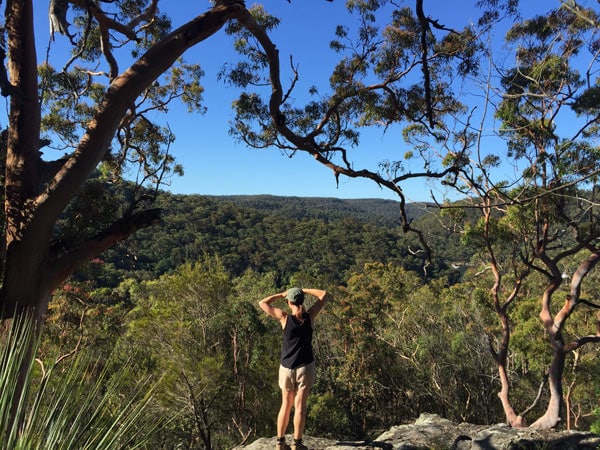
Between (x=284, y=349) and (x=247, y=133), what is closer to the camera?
(x=284, y=349)

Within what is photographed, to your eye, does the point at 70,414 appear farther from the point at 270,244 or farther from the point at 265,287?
the point at 270,244

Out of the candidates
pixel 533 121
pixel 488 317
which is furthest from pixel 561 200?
pixel 488 317

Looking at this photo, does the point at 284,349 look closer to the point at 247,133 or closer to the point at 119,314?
the point at 247,133

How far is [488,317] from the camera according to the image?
49.1 ft

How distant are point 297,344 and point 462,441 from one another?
98.0 inches

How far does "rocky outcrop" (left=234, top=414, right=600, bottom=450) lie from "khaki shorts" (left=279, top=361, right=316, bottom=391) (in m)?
1.23

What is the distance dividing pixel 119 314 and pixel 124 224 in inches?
382

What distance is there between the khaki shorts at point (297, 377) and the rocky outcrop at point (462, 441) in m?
1.23

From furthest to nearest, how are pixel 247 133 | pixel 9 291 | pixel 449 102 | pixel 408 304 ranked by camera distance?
pixel 408 304
pixel 449 102
pixel 247 133
pixel 9 291

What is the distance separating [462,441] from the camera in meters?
4.39

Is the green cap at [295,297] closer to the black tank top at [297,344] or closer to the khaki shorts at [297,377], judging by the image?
the black tank top at [297,344]

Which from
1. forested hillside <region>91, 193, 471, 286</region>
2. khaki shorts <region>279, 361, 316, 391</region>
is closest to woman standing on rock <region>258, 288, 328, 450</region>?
khaki shorts <region>279, 361, 316, 391</region>

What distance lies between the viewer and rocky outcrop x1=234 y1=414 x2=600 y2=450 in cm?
413

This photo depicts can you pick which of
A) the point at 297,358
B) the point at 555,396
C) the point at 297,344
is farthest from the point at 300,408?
the point at 555,396
